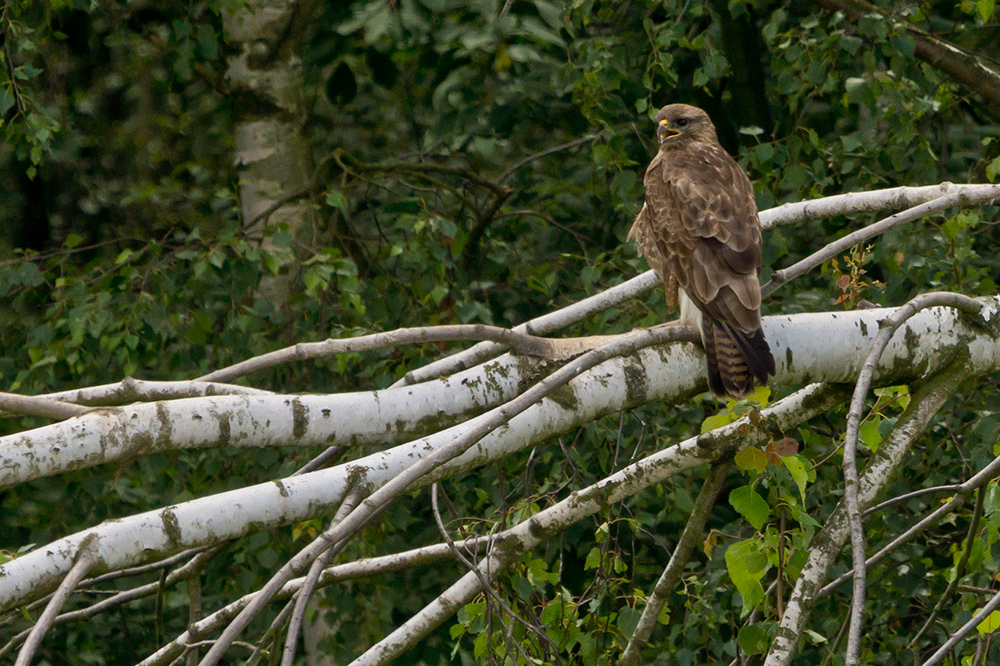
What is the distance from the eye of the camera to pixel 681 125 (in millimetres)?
3734

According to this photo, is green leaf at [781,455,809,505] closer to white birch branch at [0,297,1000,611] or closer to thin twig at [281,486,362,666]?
white birch branch at [0,297,1000,611]

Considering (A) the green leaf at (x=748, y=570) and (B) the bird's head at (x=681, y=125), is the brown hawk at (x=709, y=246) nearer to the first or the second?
(B) the bird's head at (x=681, y=125)

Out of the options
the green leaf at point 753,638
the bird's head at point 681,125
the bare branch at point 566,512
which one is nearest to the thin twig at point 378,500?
the bare branch at point 566,512

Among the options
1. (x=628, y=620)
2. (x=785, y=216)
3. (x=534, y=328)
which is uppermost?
(x=785, y=216)

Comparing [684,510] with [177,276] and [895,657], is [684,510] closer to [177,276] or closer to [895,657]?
[895,657]

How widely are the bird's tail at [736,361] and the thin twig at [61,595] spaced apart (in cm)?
132

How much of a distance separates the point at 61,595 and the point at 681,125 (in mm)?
2672

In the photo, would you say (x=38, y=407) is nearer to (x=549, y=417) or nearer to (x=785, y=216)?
(x=549, y=417)

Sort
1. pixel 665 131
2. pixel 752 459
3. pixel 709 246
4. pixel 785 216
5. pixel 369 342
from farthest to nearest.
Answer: pixel 665 131 < pixel 709 246 < pixel 785 216 < pixel 369 342 < pixel 752 459

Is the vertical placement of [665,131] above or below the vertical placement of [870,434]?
above

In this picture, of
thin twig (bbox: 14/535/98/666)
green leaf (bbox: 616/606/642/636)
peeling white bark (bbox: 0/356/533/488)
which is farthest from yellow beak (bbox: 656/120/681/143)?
thin twig (bbox: 14/535/98/666)

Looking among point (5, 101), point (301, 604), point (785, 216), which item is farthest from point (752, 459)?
point (5, 101)

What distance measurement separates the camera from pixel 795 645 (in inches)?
78.7

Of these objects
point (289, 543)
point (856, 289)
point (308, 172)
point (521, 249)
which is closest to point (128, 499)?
point (289, 543)
